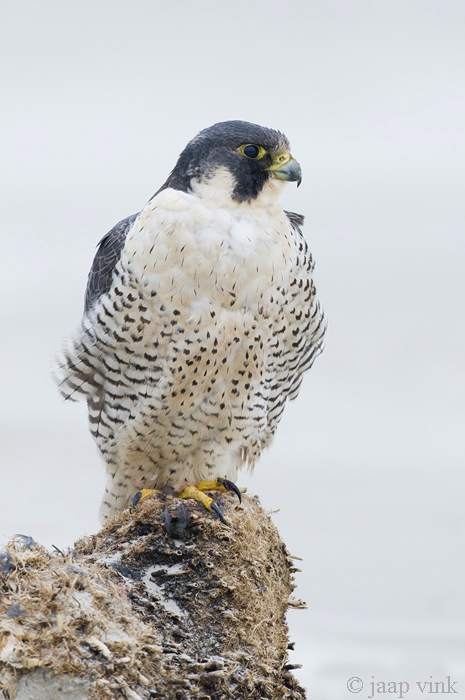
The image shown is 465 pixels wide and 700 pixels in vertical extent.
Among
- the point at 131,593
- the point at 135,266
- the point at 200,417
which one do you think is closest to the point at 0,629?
the point at 131,593

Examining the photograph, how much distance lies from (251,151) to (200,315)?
23.8 inches

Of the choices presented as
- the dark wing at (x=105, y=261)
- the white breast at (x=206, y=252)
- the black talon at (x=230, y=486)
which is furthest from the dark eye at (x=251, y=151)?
the black talon at (x=230, y=486)

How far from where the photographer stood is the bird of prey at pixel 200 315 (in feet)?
9.28

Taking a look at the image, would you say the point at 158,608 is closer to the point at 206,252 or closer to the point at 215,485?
the point at 215,485

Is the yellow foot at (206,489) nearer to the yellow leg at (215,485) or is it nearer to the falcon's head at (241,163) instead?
the yellow leg at (215,485)

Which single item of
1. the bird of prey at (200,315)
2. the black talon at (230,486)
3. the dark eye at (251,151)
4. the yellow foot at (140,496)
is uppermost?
the dark eye at (251,151)

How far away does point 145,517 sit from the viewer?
266cm

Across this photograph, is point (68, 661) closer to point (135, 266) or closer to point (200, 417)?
point (200, 417)

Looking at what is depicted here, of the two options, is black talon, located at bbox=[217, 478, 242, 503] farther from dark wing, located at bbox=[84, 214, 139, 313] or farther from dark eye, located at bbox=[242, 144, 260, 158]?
dark eye, located at bbox=[242, 144, 260, 158]

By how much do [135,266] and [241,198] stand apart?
442 mm

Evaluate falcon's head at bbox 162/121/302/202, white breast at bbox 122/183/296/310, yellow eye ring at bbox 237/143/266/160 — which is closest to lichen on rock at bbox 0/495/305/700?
→ white breast at bbox 122/183/296/310

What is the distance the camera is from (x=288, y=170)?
2887 millimetres

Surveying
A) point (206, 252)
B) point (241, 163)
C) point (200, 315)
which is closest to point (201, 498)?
point (200, 315)

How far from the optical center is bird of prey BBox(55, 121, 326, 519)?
283cm
